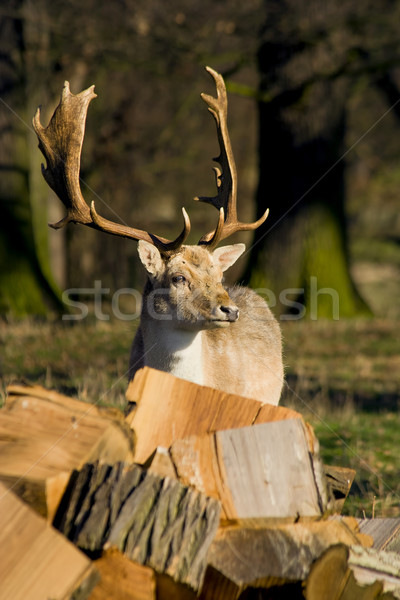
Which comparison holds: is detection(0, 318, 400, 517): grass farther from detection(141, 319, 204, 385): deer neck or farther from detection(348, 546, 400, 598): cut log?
detection(348, 546, 400, 598): cut log

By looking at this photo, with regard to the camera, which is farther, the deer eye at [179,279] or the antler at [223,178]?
the antler at [223,178]

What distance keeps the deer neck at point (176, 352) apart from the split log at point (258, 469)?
263 centimetres

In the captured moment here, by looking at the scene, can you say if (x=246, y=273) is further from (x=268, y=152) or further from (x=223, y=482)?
(x=223, y=482)

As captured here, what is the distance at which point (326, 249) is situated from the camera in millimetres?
12992

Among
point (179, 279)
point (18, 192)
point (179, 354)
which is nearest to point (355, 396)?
point (179, 354)

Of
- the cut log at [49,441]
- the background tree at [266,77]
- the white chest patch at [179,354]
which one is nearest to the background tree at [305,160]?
the background tree at [266,77]

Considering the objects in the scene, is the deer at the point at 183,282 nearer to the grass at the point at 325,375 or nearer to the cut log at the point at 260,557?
the grass at the point at 325,375

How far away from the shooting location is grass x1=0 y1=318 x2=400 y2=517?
20.3ft

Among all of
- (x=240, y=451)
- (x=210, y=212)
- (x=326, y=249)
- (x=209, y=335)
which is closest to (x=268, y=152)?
(x=326, y=249)

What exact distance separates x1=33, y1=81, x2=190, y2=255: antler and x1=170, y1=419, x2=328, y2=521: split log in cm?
277

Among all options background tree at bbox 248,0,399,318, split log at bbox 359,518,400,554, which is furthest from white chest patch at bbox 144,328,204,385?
background tree at bbox 248,0,399,318

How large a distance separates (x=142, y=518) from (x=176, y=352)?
3021mm

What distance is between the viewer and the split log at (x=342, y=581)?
2701 millimetres

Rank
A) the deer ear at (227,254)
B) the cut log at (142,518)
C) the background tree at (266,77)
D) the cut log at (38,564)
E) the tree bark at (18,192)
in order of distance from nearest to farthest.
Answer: the cut log at (38,564) → the cut log at (142,518) → the deer ear at (227,254) → the background tree at (266,77) → the tree bark at (18,192)
